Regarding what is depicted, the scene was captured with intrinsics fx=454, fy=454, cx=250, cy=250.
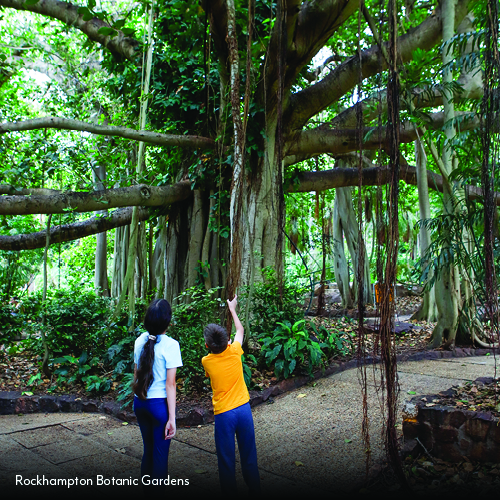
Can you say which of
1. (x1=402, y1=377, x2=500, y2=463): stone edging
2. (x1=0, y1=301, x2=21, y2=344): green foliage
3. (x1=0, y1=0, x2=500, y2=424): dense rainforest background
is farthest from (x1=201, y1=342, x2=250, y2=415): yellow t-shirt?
(x1=0, y1=301, x2=21, y2=344): green foliage

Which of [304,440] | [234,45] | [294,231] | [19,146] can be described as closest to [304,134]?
[234,45]

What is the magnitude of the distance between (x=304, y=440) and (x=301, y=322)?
215cm

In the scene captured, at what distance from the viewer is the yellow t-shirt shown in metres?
2.73

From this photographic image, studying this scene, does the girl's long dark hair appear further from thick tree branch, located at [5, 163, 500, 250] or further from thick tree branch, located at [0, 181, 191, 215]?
→ thick tree branch, located at [5, 163, 500, 250]

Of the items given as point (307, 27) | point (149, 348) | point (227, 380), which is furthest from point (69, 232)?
point (227, 380)

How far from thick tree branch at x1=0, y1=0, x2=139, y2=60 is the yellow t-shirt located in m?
6.20

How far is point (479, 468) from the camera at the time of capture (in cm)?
313

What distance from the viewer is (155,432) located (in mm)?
2652

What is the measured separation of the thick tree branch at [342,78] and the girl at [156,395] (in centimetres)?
536

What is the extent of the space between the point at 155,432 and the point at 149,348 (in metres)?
0.48

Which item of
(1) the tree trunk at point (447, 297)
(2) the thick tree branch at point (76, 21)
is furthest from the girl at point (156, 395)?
(2) the thick tree branch at point (76, 21)

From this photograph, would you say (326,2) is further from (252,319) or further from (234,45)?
(252,319)

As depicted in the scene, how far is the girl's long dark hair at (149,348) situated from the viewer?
104 inches

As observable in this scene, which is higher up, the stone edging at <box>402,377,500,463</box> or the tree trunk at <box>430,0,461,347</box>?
the tree trunk at <box>430,0,461,347</box>
